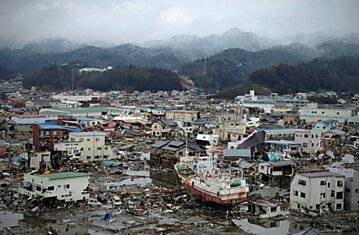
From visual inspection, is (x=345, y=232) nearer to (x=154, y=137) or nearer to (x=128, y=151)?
(x=128, y=151)

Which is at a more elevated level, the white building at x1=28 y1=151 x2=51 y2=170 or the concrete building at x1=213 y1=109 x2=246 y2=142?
the concrete building at x1=213 y1=109 x2=246 y2=142

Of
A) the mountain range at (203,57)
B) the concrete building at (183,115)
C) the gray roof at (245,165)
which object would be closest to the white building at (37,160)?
the gray roof at (245,165)

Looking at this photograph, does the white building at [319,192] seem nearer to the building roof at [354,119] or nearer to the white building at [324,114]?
the building roof at [354,119]

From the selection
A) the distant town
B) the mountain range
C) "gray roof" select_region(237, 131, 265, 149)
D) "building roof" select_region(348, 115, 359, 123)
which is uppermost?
the mountain range

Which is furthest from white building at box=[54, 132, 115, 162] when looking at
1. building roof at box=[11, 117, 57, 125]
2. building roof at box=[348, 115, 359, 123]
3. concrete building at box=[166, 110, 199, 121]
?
building roof at box=[348, 115, 359, 123]

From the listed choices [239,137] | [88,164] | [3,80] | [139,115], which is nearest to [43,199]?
[88,164]

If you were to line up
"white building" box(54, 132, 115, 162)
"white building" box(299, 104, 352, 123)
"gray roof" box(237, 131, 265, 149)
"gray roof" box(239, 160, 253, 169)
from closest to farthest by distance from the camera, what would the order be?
"gray roof" box(239, 160, 253, 169), "white building" box(54, 132, 115, 162), "gray roof" box(237, 131, 265, 149), "white building" box(299, 104, 352, 123)

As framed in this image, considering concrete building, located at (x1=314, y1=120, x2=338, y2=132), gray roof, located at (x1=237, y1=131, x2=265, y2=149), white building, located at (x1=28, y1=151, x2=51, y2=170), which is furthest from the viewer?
concrete building, located at (x1=314, y1=120, x2=338, y2=132)

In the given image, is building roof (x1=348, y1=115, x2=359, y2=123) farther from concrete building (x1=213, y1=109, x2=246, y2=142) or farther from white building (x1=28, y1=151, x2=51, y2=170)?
white building (x1=28, y1=151, x2=51, y2=170)
